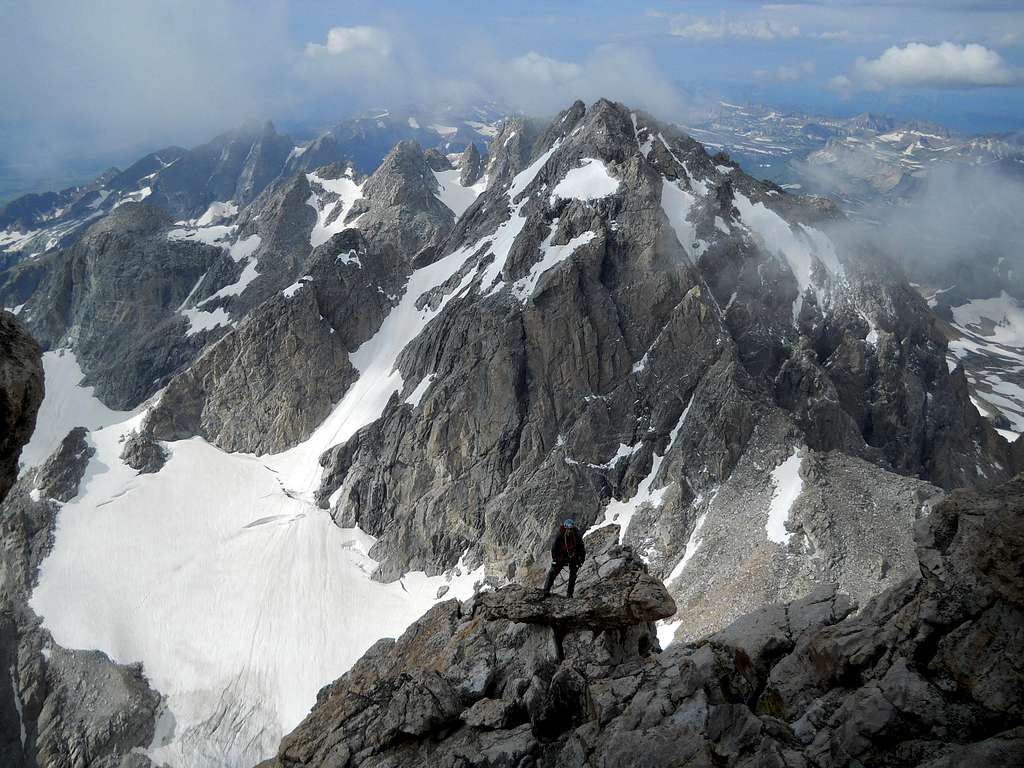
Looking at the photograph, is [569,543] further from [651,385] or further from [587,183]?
[587,183]

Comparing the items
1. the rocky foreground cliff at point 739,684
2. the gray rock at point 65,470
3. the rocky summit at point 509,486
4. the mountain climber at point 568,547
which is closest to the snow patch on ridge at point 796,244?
the rocky summit at point 509,486

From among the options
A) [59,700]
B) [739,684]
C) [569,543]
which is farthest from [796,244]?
[59,700]

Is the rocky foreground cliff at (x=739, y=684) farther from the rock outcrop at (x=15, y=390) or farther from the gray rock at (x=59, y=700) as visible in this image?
the gray rock at (x=59, y=700)

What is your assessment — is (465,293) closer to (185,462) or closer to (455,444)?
(455,444)

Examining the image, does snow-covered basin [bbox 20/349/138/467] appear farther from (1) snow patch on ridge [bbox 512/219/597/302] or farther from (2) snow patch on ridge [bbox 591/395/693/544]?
(2) snow patch on ridge [bbox 591/395/693/544]

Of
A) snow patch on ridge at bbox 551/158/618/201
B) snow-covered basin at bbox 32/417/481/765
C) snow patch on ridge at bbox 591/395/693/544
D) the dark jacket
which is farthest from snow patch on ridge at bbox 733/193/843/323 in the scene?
the dark jacket

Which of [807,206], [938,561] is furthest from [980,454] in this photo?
[938,561]

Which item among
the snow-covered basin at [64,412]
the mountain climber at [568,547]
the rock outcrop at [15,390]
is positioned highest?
the rock outcrop at [15,390]

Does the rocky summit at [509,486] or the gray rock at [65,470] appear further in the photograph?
the gray rock at [65,470]
